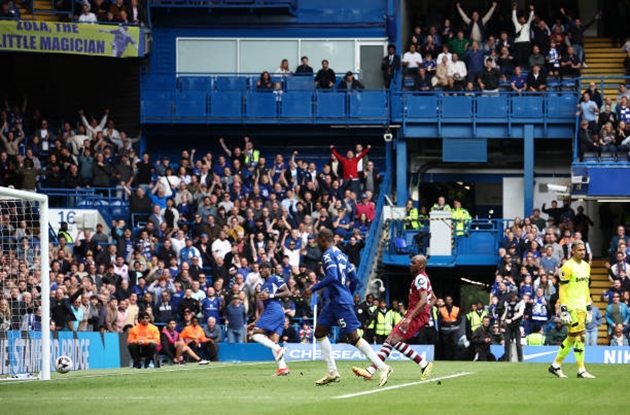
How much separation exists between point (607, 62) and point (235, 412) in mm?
28531

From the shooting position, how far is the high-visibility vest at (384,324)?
31672 mm

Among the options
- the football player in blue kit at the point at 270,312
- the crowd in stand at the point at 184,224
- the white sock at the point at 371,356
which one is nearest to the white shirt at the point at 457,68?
the crowd in stand at the point at 184,224

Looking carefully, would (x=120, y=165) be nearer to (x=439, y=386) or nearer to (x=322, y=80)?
(x=322, y=80)

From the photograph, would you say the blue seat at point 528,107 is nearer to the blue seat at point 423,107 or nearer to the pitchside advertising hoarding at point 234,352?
the blue seat at point 423,107

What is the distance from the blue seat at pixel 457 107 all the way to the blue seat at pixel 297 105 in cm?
397

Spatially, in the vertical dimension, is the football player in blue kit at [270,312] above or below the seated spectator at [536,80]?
below

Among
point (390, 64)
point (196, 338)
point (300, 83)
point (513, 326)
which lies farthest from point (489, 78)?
point (196, 338)

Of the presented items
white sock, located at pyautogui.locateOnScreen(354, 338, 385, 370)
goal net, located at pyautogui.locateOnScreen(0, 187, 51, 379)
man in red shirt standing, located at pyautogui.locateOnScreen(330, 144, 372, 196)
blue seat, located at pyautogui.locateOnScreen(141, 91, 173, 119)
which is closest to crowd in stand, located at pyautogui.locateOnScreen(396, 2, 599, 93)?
man in red shirt standing, located at pyautogui.locateOnScreen(330, 144, 372, 196)

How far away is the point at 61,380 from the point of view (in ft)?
68.8

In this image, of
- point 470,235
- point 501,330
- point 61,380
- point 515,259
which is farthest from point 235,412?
point 470,235

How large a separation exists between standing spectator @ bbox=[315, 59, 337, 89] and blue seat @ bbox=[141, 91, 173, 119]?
446 centimetres

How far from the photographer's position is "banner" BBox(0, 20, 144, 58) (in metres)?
37.3

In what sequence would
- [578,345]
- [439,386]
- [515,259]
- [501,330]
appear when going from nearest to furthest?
[439,386], [578,345], [501,330], [515,259]

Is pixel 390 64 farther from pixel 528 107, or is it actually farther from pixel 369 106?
pixel 528 107
